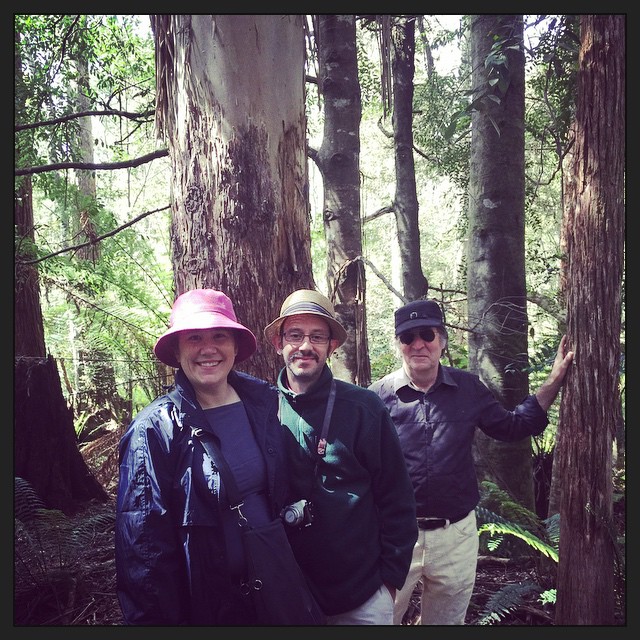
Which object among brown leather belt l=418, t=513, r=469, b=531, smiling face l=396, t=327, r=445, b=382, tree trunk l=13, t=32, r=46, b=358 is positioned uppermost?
tree trunk l=13, t=32, r=46, b=358

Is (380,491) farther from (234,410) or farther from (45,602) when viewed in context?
(45,602)

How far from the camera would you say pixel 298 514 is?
2.34 meters

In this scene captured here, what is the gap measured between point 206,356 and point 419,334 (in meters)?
1.50

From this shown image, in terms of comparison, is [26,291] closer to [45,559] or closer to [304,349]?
[45,559]

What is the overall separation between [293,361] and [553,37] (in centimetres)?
412

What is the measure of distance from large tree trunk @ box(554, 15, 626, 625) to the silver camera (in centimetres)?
171

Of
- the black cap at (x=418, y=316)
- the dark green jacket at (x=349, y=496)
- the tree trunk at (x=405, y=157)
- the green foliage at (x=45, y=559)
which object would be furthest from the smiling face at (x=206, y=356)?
the tree trunk at (x=405, y=157)

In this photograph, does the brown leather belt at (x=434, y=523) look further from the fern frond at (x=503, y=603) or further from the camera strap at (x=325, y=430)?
the camera strap at (x=325, y=430)

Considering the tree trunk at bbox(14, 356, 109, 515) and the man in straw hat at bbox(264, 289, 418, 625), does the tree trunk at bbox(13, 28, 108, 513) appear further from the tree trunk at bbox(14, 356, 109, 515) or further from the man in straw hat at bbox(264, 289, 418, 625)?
the man in straw hat at bbox(264, 289, 418, 625)

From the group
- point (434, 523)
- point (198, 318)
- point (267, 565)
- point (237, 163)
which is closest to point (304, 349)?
point (198, 318)

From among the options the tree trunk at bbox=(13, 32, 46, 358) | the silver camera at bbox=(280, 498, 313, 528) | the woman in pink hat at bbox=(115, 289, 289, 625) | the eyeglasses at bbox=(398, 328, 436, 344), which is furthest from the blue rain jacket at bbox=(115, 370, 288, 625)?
the tree trunk at bbox=(13, 32, 46, 358)

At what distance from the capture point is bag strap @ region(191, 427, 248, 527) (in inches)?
86.3

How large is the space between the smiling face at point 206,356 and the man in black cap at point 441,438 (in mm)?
1298

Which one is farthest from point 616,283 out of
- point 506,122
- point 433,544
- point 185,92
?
point 506,122
